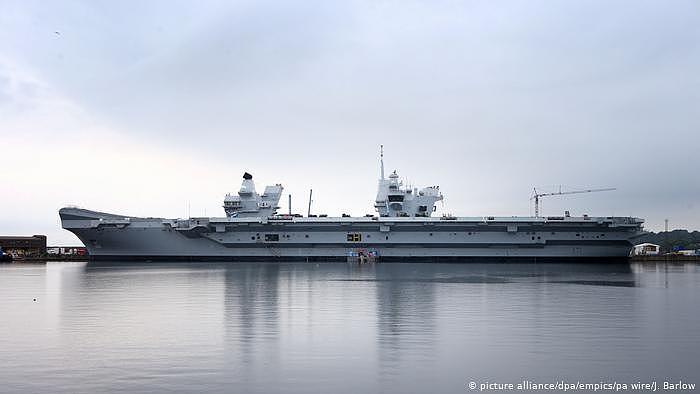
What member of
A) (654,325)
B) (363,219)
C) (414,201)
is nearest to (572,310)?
(654,325)

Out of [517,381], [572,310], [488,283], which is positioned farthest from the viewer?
[488,283]

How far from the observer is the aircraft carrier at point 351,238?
60.6m

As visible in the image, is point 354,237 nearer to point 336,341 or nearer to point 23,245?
point 336,341

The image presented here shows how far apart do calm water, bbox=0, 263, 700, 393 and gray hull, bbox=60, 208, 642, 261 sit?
37.5m

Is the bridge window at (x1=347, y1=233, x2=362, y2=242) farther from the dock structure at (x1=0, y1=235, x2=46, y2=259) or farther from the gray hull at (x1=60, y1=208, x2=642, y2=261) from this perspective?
the dock structure at (x1=0, y1=235, x2=46, y2=259)

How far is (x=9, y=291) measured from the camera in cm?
2703

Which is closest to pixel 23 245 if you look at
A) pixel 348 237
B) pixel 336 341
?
pixel 348 237

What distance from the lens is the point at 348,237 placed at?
62938mm

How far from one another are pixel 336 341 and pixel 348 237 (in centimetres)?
4928

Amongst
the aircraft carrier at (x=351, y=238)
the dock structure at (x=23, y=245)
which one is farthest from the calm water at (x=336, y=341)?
→ the dock structure at (x=23, y=245)

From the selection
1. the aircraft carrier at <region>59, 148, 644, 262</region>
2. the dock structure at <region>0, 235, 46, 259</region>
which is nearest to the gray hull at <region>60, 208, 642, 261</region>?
the aircraft carrier at <region>59, 148, 644, 262</region>

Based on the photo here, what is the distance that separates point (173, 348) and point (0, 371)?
304 cm

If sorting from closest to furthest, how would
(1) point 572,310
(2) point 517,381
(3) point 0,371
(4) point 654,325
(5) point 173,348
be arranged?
(2) point 517,381, (3) point 0,371, (5) point 173,348, (4) point 654,325, (1) point 572,310

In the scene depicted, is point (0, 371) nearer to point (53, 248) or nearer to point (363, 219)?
point (363, 219)
